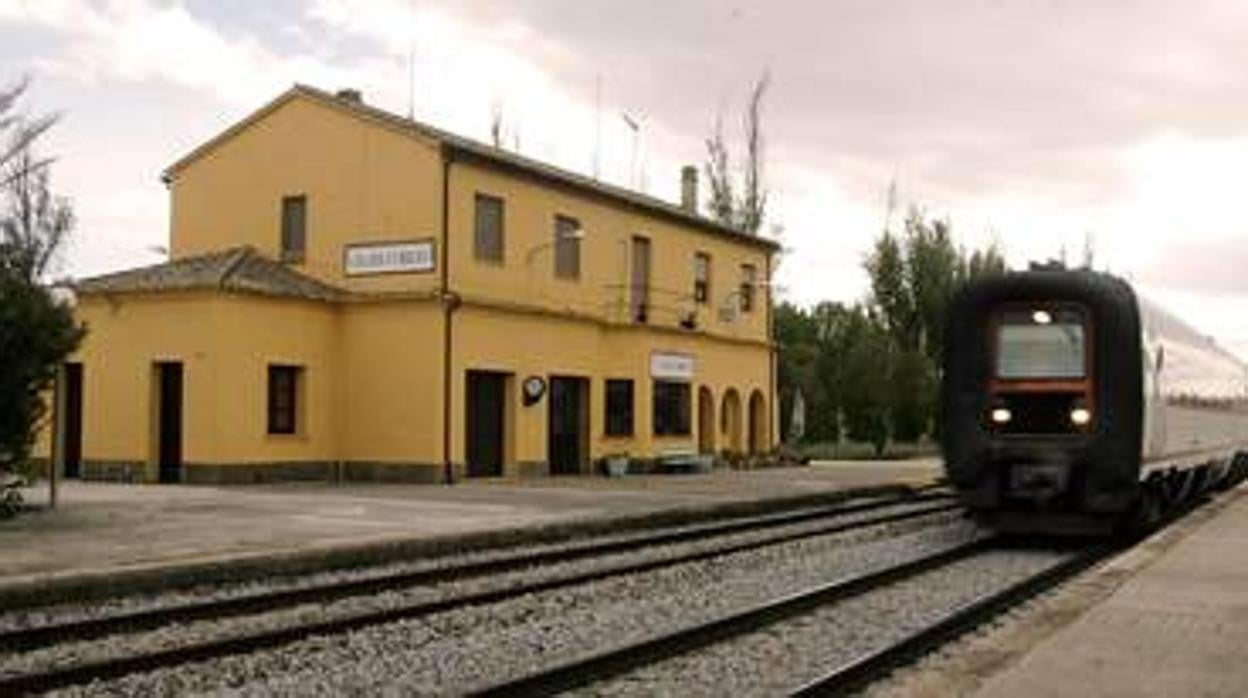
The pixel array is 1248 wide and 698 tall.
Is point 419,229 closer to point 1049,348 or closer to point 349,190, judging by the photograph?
point 349,190

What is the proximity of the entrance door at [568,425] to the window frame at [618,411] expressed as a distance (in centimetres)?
68

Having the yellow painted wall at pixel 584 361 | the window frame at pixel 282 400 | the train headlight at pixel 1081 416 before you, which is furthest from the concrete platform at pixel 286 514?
the train headlight at pixel 1081 416

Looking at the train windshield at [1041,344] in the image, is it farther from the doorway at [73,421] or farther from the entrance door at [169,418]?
the doorway at [73,421]

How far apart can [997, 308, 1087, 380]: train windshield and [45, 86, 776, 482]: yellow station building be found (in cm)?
1206

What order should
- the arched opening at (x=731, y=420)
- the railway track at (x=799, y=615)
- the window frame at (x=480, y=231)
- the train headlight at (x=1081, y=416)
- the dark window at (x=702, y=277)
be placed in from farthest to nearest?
the arched opening at (x=731, y=420)
the dark window at (x=702, y=277)
the window frame at (x=480, y=231)
the train headlight at (x=1081, y=416)
the railway track at (x=799, y=615)

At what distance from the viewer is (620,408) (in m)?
36.7

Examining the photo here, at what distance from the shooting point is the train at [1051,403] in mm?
20250

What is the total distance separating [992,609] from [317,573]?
20.8 ft

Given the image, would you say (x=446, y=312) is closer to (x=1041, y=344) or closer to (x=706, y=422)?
(x=706, y=422)

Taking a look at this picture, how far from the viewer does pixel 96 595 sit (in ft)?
47.1

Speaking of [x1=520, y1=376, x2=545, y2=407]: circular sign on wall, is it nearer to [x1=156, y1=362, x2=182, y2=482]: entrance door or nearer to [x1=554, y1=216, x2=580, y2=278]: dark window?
[x1=554, y1=216, x2=580, y2=278]: dark window

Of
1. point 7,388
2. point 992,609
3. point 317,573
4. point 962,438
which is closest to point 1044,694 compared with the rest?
point 992,609

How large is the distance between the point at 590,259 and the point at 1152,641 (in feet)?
84.1

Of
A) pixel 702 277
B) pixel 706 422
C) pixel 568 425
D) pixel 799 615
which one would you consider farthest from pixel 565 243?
pixel 799 615
